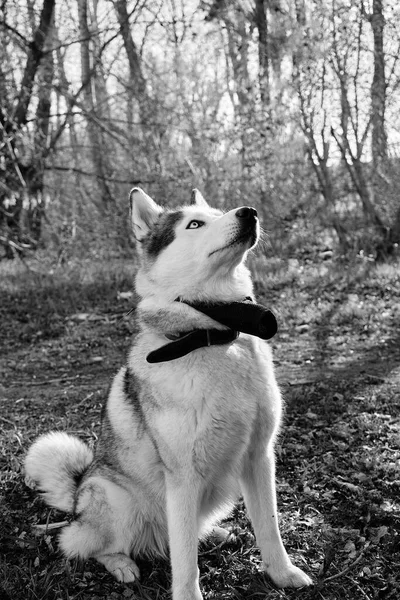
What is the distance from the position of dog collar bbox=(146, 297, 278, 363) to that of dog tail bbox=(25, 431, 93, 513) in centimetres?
107

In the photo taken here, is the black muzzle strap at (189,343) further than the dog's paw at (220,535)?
No

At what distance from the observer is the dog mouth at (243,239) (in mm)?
2750

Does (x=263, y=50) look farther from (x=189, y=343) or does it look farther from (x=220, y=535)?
(x=220, y=535)

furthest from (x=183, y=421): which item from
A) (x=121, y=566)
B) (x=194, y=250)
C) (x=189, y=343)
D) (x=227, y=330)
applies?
(x=121, y=566)

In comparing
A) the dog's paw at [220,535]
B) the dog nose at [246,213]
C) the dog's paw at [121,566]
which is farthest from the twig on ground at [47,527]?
the dog nose at [246,213]

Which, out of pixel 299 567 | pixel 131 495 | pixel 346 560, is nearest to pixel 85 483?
pixel 131 495

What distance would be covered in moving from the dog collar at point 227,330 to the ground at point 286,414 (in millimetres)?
1143

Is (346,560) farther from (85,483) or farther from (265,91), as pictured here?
(265,91)

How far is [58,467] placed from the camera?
11.4 ft

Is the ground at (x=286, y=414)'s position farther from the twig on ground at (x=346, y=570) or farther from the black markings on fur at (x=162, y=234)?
the black markings on fur at (x=162, y=234)

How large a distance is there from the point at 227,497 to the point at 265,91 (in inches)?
317

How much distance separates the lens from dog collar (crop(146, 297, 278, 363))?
2756 mm

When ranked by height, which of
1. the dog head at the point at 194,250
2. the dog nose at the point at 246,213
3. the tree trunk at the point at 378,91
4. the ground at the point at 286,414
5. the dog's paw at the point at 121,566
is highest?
the tree trunk at the point at 378,91

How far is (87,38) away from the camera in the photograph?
380 inches
